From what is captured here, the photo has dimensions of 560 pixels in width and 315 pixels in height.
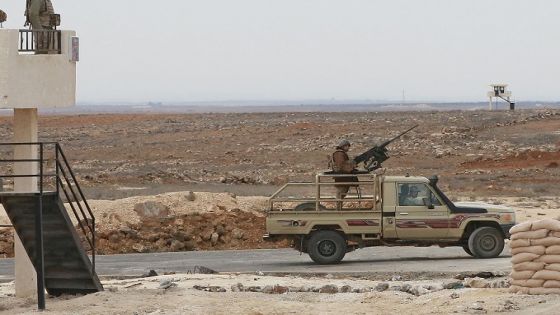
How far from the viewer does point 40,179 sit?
22.2 meters

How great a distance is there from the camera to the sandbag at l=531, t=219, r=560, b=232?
2059 centimetres

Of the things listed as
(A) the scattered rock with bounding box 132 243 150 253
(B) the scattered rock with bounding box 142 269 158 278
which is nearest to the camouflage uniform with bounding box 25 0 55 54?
(B) the scattered rock with bounding box 142 269 158 278

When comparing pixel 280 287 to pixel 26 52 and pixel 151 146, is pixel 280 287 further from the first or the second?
A: pixel 151 146

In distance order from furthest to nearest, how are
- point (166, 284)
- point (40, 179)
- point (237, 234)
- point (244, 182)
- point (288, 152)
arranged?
point (288, 152) → point (244, 182) → point (237, 234) → point (166, 284) → point (40, 179)

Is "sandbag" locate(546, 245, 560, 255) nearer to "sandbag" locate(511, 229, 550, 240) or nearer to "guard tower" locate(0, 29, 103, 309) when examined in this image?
"sandbag" locate(511, 229, 550, 240)

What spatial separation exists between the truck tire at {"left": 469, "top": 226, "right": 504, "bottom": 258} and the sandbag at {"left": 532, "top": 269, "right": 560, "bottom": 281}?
885cm

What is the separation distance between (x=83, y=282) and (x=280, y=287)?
365 centimetres

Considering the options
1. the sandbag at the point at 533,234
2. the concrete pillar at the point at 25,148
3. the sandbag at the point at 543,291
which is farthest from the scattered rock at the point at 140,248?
the sandbag at the point at 543,291

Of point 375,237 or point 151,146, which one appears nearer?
point 375,237

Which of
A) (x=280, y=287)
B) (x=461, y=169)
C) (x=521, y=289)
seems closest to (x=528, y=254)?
(x=521, y=289)

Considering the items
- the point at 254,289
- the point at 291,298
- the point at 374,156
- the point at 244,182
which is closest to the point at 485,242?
the point at 374,156

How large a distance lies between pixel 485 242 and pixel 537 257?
915 cm

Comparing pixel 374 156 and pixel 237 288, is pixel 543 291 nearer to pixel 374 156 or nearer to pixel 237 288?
pixel 237 288

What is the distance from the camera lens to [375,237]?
29547 mm
